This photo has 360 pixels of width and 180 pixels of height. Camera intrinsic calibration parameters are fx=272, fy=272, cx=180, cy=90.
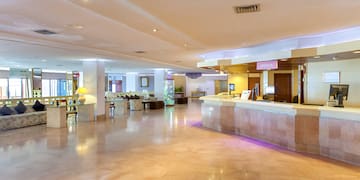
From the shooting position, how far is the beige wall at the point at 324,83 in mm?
6434

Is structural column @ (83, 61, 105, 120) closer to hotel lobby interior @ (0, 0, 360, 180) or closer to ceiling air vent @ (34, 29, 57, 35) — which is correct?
hotel lobby interior @ (0, 0, 360, 180)

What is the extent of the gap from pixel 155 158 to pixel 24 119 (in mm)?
6959

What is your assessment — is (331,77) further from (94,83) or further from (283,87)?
(94,83)

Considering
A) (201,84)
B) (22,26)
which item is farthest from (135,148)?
(201,84)

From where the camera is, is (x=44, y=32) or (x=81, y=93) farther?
(x=81, y=93)

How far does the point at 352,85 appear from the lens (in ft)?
21.3

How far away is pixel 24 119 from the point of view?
10172 mm

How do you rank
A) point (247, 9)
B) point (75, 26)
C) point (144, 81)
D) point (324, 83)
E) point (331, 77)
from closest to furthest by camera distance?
1. point (247, 9)
2. point (75, 26)
3. point (331, 77)
4. point (324, 83)
5. point (144, 81)

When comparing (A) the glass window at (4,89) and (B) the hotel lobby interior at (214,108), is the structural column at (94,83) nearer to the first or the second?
(B) the hotel lobby interior at (214,108)

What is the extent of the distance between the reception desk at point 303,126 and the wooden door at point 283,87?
212 inches

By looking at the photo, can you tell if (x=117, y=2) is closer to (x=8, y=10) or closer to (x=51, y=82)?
(x=8, y=10)

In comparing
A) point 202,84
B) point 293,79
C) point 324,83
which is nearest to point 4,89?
point 293,79

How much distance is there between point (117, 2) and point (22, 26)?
2.72m

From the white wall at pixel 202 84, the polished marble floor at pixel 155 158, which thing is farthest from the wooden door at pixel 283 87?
the white wall at pixel 202 84
